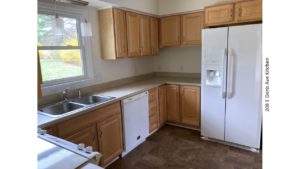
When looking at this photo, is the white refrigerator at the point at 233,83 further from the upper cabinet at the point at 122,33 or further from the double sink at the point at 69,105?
the double sink at the point at 69,105

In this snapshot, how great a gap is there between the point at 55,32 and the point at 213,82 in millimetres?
2195

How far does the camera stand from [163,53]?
396 cm

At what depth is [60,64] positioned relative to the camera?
95.0 inches

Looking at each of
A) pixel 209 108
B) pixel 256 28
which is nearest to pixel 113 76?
pixel 209 108

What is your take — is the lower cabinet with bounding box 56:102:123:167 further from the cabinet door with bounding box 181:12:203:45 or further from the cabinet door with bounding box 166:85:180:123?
the cabinet door with bounding box 181:12:203:45

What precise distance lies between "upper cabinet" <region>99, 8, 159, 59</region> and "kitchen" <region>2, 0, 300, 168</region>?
0.01m

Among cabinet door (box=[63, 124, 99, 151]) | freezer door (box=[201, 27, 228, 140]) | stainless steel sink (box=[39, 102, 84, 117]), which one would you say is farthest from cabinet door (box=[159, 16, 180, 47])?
cabinet door (box=[63, 124, 99, 151])

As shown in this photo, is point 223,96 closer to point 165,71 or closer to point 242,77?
point 242,77

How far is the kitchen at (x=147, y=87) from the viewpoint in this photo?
2238 mm

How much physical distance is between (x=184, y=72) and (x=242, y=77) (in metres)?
1.37

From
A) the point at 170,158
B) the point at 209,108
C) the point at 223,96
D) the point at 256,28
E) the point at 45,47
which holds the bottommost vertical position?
the point at 170,158

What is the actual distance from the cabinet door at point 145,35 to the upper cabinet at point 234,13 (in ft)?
3.32

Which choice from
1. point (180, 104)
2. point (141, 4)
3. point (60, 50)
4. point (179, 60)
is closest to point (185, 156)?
point (180, 104)
